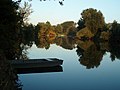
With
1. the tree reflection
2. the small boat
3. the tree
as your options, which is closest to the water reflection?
the tree reflection

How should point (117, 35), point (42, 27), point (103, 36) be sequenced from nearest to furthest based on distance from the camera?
1. point (117, 35)
2. point (103, 36)
3. point (42, 27)

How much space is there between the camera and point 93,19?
8212cm

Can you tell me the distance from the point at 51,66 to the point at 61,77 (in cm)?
367

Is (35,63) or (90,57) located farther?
(90,57)

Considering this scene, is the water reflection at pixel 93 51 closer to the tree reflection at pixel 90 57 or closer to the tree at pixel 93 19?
the tree reflection at pixel 90 57

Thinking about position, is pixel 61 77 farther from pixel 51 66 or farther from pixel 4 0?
pixel 4 0

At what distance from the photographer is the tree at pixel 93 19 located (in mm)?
80938

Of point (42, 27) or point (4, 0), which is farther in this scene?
point (42, 27)

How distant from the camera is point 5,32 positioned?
16.2m

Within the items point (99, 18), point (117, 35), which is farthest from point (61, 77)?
point (99, 18)

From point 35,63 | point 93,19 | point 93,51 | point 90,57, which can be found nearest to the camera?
point 35,63

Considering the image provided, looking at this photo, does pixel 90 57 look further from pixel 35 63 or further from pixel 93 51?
pixel 35 63

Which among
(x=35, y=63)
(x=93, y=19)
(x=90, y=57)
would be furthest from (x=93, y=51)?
(x=93, y=19)

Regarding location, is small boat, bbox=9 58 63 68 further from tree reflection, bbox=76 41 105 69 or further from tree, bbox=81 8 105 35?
tree, bbox=81 8 105 35
